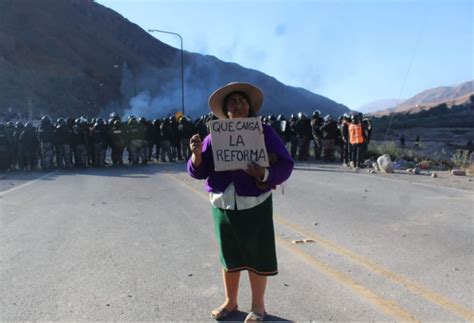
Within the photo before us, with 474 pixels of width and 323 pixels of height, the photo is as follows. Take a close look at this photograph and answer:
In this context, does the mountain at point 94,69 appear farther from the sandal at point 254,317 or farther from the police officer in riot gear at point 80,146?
the sandal at point 254,317

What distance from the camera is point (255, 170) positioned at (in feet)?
13.0

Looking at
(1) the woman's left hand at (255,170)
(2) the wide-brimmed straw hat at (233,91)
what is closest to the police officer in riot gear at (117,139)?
(2) the wide-brimmed straw hat at (233,91)

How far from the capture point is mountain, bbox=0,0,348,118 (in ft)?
220

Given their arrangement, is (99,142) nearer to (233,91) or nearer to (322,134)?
(322,134)

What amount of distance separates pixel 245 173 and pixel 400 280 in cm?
224

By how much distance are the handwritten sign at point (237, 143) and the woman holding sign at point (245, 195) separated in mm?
53

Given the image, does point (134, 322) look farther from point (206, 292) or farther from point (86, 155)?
point (86, 155)

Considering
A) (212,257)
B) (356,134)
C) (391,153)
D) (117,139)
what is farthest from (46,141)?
(212,257)

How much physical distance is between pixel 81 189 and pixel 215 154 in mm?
9861

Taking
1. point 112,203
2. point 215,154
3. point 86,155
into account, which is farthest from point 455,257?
point 86,155

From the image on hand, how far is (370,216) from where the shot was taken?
8.88m

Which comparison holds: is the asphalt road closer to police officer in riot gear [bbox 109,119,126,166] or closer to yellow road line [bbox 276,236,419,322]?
yellow road line [bbox 276,236,419,322]

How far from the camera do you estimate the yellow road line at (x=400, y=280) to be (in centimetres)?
451

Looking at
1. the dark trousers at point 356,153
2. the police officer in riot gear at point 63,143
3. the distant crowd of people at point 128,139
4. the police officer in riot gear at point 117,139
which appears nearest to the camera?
the dark trousers at point 356,153
